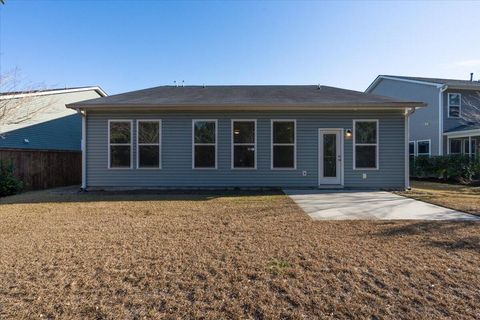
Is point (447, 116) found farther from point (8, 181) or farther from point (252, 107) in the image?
point (8, 181)

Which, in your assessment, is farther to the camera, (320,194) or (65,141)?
(65,141)

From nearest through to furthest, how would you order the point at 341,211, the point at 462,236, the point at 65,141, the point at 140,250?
the point at 140,250 < the point at 462,236 < the point at 341,211 < the point at 65,141

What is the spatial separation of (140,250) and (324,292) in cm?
268

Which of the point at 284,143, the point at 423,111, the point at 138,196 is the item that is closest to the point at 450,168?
the point at 423,111

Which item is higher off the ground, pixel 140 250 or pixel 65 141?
pixel 65 141

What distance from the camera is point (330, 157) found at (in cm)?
1145

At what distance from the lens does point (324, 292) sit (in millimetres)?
3312

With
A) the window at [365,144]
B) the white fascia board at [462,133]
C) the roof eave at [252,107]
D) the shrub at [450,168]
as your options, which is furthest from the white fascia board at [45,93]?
the white fascia board at [462,133]

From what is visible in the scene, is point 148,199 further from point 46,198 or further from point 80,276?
point 80,276

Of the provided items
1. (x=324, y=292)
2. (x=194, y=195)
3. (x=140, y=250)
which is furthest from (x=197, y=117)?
(x=324, y=292)

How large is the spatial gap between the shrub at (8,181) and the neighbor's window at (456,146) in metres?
22.0

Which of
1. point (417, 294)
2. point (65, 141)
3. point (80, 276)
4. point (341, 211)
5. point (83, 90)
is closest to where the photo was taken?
point (417, 294)

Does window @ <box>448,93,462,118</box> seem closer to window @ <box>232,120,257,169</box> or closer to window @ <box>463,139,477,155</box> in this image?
window @ <box>463,139,477,155</box>

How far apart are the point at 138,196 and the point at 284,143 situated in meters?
5.32
